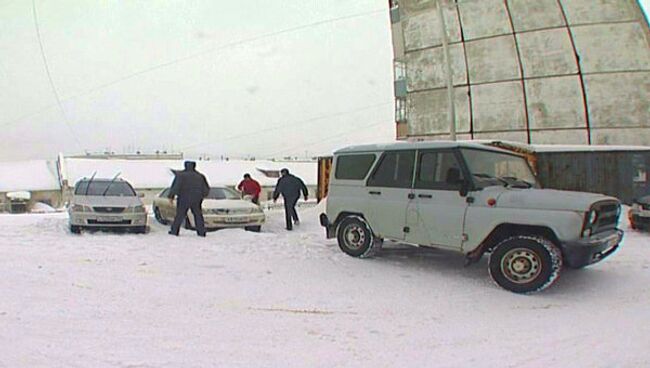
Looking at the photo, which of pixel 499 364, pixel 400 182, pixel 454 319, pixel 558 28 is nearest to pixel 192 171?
pixel 400 182

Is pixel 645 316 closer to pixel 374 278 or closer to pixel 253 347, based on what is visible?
pixel 374 278

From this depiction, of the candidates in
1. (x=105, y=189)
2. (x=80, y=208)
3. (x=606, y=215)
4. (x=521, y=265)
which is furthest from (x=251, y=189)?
(x=606, y=215)

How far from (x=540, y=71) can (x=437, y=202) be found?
65.3 ft

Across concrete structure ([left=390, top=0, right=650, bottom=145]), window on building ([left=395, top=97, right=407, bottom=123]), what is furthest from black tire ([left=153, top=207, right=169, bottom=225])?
window on building ([left=395, top=97, right=407, bottom=123])

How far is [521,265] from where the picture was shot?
18.9 ft

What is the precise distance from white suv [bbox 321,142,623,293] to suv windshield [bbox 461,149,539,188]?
17 mm

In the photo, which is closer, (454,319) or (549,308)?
(454,319)

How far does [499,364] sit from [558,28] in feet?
78.8

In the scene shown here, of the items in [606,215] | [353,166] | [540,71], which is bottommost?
[606,215]

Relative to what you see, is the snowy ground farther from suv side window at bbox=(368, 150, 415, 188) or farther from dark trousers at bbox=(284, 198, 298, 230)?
dark trousers at bbox=(284, 198, 298, 230)

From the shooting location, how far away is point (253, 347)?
384cm

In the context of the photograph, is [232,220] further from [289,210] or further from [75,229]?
[75,229]

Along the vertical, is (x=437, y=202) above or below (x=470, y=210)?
above

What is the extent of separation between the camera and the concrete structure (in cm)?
2211
